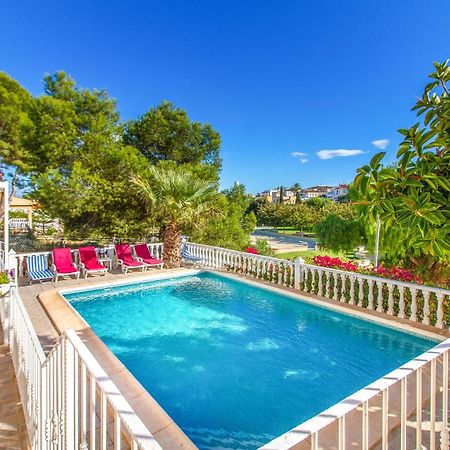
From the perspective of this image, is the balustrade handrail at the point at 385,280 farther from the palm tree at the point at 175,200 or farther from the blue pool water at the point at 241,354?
the palm tree at the point at 175,200

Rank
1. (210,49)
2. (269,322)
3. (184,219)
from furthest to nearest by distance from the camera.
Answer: (210,49)
(184,219)
(269,322)

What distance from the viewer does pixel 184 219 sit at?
1372cm

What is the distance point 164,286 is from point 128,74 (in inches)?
621

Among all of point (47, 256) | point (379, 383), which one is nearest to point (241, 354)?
point (379, 383)

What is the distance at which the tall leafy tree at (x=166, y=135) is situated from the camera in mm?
20484

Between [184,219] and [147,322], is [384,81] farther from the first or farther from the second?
[147,322]

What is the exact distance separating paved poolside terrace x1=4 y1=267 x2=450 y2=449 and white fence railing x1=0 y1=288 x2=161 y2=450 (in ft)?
→ 1.98

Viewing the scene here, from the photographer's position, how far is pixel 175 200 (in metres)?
13.4

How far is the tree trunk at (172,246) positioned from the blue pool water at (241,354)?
3783 millimetres

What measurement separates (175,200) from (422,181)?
11513mm

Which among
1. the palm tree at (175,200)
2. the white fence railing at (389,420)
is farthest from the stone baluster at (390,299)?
the palm tree at (175,200)

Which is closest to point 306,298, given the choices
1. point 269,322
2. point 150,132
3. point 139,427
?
point 269,322

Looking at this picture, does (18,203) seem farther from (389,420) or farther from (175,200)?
(389,420)

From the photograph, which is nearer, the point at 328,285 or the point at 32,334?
the point at 32,334
